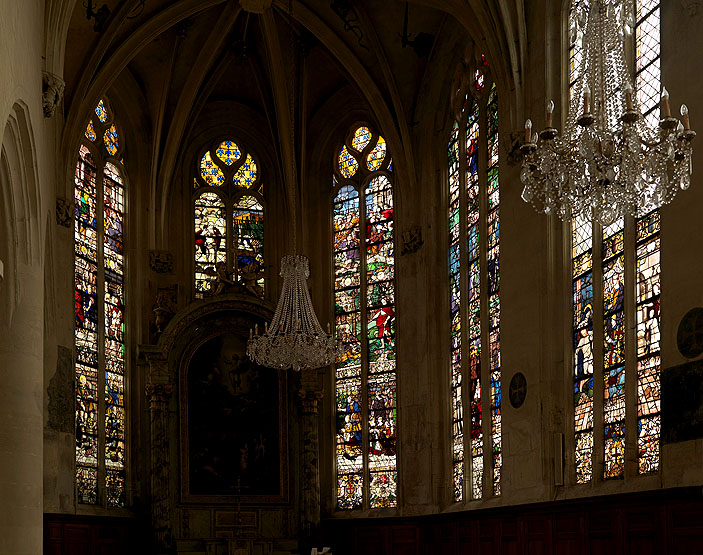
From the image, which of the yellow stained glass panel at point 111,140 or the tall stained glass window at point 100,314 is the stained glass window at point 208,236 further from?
the yellow stained glass panel at point 111,140

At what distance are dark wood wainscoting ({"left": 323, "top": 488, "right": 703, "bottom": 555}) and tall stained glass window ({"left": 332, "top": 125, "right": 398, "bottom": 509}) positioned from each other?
0.79 meters

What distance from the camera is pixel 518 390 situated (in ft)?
55.9

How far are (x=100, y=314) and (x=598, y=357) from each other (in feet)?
33.2

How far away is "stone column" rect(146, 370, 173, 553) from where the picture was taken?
20656mm

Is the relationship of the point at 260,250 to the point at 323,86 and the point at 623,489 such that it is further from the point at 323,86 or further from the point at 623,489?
the point at 623,489

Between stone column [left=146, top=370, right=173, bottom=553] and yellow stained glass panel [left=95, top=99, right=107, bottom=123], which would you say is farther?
yellow stained glass panel [left=95, top=99, right=107, bottom=123]

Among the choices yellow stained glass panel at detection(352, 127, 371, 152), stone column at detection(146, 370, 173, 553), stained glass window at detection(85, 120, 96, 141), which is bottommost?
stone column at detection(146, 370, 173, 553)

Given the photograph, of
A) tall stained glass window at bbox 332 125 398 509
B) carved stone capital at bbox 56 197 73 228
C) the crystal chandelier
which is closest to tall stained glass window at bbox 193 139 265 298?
tall stained glass window at bbox 332 125 398 509

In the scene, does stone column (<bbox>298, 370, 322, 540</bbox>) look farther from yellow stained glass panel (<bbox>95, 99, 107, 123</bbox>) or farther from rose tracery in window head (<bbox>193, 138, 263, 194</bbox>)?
yellow stained glass panel (<bbox>95, 99, 107, 123</bbox>)

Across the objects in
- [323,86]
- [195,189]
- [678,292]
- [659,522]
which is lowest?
[659,522]

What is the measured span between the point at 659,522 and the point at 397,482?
854cm

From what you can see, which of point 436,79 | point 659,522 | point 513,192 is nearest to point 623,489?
point 659,522

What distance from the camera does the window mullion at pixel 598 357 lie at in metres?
15.0

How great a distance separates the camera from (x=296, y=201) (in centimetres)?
2344
